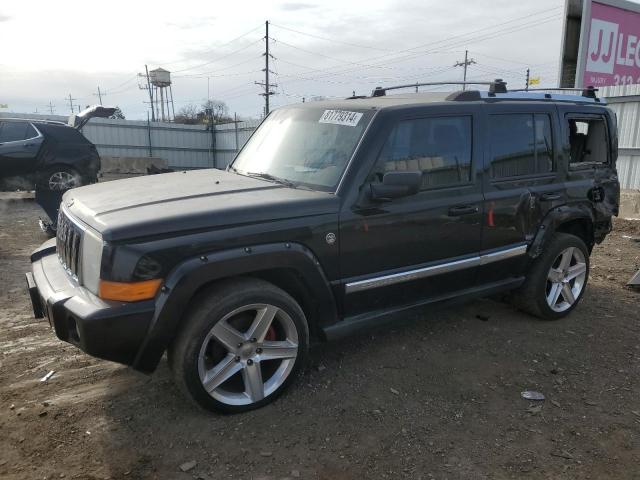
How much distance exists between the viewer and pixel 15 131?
1062 cm

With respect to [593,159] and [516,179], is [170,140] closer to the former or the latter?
[593,159]

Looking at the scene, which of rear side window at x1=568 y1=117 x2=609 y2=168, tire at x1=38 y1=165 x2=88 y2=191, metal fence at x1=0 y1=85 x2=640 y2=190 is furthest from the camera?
metal fence at x1=0 y1=85 x2=640 y2=190

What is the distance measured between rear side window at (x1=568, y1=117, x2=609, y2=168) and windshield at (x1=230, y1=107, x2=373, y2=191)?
2.50 metres

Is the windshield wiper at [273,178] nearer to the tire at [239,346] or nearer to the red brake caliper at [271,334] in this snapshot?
the tire at [239,346]

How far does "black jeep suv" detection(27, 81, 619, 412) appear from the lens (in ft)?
8.77

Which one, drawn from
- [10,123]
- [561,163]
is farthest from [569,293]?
[10,123]

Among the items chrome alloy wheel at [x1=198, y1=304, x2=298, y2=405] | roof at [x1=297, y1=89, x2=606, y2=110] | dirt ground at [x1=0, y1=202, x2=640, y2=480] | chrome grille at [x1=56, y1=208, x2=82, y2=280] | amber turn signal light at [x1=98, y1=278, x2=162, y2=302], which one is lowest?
dirt ground at [x1=0, y1=202, x2=640, y2=480]

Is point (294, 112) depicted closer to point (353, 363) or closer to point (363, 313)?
point (363, 313)

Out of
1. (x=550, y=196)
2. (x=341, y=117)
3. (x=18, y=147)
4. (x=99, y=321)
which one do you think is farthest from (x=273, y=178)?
(x=18, y=147)

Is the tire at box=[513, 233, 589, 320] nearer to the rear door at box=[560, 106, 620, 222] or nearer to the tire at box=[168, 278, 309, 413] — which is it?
the rear door at box=[560, 106, 620, 222]

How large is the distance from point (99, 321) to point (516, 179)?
3.27m

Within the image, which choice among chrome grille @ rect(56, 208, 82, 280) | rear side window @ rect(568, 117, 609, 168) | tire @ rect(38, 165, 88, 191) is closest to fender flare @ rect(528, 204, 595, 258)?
rear side window @ rect(568, 117, 609, 168)

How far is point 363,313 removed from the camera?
3.44 metres

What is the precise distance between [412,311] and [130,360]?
6.41 ft
